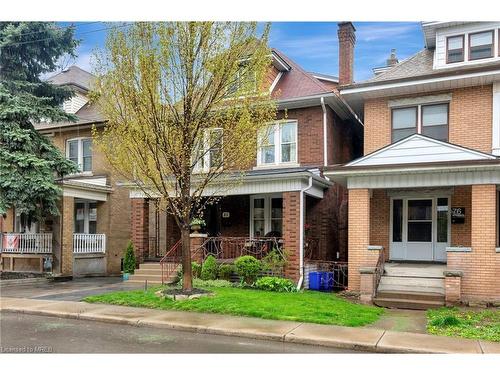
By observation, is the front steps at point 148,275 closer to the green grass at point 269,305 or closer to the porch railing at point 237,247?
the porch railing at point 237,247

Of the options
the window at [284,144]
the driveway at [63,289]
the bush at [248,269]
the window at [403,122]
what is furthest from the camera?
the window at [284,144]

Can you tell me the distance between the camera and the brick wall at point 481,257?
12.8 metres

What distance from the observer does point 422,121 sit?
1608cm

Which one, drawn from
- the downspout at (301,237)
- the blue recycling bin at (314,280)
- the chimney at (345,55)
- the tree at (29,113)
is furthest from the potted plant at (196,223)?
the chimney at (345,55)

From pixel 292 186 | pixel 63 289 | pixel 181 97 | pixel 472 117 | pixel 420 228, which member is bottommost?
pixel 63 289

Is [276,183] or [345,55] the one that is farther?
[345,55]

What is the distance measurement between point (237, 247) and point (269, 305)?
6423 mm

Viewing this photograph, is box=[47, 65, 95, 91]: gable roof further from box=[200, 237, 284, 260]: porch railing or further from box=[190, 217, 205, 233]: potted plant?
box=[200, 237, 284, 260]: porch railing

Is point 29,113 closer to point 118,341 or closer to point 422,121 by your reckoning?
point 118,341

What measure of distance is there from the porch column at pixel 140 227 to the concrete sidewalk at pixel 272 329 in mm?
6693

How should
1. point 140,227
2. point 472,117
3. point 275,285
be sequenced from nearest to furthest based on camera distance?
point 275,285, point 472,117, point 140,227

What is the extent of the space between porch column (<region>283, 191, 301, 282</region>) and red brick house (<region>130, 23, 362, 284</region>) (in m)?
0.04

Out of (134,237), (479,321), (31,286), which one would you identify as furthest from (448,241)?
(31,286)

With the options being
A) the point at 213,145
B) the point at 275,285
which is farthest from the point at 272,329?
the point at 213,145
